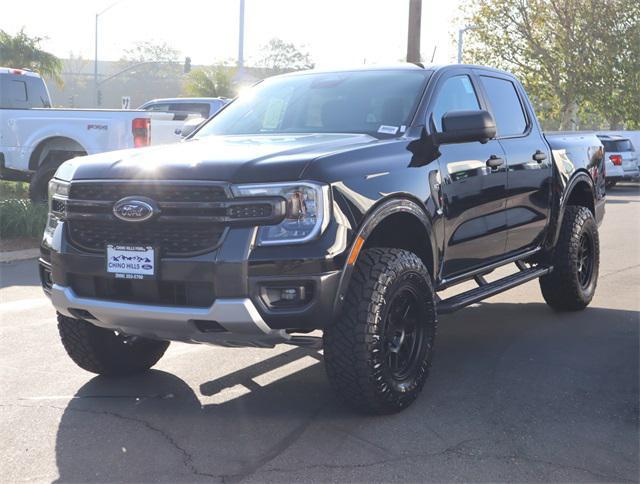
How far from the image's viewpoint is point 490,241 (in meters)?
5.91

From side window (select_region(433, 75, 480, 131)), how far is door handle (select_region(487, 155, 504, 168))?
37 cm

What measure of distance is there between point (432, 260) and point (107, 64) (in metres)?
108

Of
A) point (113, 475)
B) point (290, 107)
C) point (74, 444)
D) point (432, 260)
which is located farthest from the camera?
point (290, 107)

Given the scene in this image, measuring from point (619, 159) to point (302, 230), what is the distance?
2516cm

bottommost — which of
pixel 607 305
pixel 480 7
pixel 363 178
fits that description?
pixel 607 305

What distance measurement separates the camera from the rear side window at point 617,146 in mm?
27859

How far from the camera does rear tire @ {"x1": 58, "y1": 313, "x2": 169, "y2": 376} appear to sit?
5.10m

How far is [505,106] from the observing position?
654 centimetres

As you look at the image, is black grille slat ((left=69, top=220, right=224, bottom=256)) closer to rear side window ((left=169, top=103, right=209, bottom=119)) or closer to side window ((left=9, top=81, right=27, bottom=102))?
side window ((left=9, top=81, right=27, bottom=102))

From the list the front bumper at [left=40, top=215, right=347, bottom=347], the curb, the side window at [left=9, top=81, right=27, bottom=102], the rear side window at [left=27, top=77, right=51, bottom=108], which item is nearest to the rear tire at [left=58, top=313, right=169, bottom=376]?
the front bumper at [left=40, top=215, right=347, bottom=347]

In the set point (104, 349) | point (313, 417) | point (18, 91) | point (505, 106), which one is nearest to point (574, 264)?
point (505, 106)

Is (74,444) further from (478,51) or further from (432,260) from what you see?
(478,51)

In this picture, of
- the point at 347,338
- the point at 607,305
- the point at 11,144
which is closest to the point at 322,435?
the point at 347,338

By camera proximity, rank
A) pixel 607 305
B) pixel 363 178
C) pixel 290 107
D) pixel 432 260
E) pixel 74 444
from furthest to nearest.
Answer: pixel 607 305
pixel 290 107
pixel 432 260
pixel 363 178
pixel 74 444
